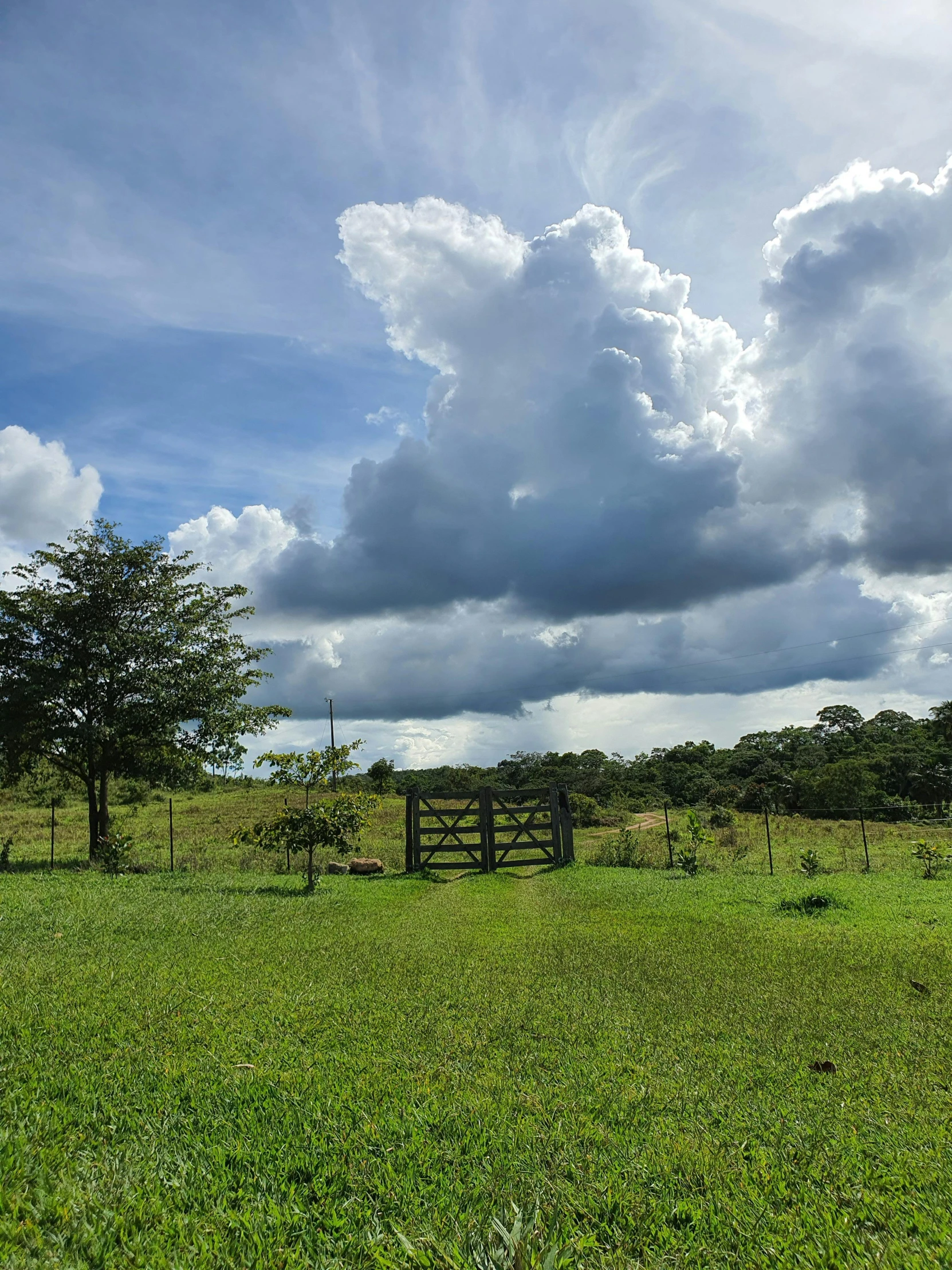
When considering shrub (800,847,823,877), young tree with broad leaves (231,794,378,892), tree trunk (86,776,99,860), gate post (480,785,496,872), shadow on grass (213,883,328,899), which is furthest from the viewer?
tree trunk (86,776,99,860)

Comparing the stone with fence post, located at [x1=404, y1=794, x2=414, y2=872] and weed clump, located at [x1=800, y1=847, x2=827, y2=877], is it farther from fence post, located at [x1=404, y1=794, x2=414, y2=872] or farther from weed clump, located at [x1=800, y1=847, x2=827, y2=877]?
weed clump, located at [x1=800, y1=847, x2=827, y2=877]

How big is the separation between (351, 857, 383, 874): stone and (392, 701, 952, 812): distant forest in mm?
8730

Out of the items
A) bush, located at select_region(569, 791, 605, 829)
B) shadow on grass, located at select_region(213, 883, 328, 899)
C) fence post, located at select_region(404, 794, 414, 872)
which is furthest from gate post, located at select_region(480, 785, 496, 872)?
bush, located at select_region(569, 791, 605, 829)

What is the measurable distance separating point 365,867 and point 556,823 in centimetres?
546

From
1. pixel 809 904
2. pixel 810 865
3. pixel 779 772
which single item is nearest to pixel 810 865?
pixel 810 865

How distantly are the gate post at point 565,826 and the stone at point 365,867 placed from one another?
5250 millimetres

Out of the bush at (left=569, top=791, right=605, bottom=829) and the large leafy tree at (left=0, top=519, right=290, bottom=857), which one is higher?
the large leafy tree at (left=0, top=519, right=290, bottom=857)

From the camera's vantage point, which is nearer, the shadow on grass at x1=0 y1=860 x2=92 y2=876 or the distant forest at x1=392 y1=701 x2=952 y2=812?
the shadow on grass at x1=0 y1=860 x2=92 y2=876

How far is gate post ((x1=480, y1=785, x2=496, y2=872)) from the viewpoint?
19641 millimetres

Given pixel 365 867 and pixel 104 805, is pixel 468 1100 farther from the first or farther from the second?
pixel 104 805

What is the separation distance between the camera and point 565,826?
20.7m

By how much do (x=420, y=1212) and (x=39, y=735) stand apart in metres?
21.3

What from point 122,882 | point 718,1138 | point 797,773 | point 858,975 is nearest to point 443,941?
point 858,975

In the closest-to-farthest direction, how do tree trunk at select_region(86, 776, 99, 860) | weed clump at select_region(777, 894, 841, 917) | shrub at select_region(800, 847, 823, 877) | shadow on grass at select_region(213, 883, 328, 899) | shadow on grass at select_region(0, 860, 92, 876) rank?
1. weed clump at select_region(777, 894, 841, 917)
2. shadow on grass at select_region(213, 883, 328, 899)
3. shrub at select_region(800, 847, 823, 877)
4. shadow on grass at select_region(0, 860, 92, 876)
5. tree trunk at select_region(86, 776, 99, 860)
